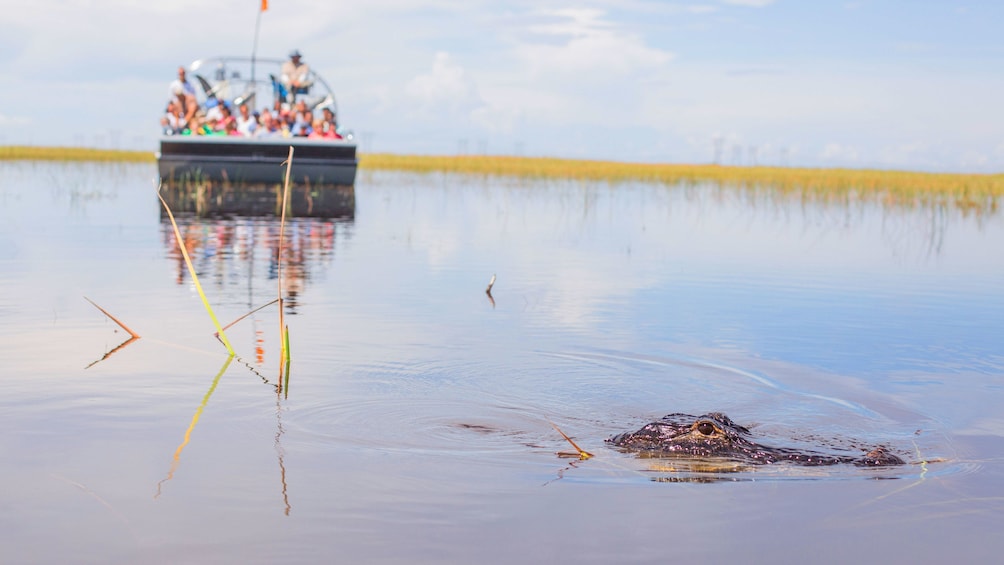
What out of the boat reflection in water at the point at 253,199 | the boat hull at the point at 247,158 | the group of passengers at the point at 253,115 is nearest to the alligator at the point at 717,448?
the boat reflection in water at the point at 253,199

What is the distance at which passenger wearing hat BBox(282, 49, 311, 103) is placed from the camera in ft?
103

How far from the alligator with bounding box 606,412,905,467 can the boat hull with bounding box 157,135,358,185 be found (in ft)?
77.0

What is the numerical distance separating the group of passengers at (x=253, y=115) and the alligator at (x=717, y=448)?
2502cm

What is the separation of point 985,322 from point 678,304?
Result: 2.71 metres

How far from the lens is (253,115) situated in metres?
30.5

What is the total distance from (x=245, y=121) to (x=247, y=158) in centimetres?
204

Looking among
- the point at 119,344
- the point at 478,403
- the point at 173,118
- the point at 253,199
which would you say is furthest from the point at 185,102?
the point at 478,403

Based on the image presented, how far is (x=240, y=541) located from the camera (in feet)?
13.6

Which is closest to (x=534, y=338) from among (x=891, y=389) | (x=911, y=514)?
(x=891, y=389)

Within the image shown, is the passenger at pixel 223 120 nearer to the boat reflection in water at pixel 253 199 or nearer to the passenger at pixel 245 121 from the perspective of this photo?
the passenger at pixel 245 121

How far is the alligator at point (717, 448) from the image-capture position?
5.50m

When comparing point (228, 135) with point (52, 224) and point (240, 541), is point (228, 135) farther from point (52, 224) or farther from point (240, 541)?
point (240, 541)

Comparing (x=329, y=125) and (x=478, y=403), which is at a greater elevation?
(x=329, y=125)

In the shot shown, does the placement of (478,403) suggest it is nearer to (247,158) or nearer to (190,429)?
(190,429)
